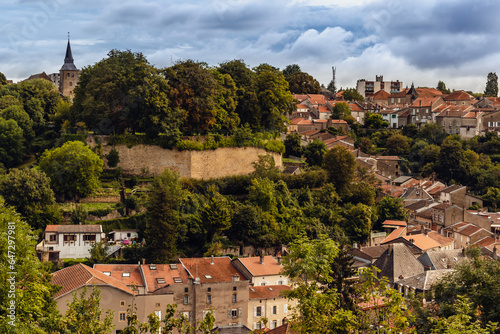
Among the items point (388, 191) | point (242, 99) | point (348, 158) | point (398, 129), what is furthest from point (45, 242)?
point (398, 129)

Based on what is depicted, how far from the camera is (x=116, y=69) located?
39812mm

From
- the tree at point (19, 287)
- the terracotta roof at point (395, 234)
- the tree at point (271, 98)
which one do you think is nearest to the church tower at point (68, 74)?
the tree at point (271, 98)

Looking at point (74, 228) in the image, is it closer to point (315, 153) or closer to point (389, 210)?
point (389, 210)

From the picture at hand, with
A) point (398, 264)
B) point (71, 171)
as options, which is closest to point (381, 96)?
point (398, 264)

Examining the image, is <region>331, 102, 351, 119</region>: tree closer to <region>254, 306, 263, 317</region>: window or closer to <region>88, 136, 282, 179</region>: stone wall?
<region>88, 136, 282, 179</region>: stone wall

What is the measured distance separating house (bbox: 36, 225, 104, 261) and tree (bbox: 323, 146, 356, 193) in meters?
17.1

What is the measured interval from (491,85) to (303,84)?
105 feet

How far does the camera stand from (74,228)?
108 feet

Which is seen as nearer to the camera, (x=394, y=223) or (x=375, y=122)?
(x=394, y=223)

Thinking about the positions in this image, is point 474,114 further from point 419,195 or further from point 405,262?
point 405,262

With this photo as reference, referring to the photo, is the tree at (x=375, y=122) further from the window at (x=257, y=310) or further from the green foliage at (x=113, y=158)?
the window at (x=257, y=310)

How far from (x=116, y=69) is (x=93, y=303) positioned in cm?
2825

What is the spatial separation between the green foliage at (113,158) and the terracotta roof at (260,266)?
444 inches

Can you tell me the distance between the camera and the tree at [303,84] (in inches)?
3169
